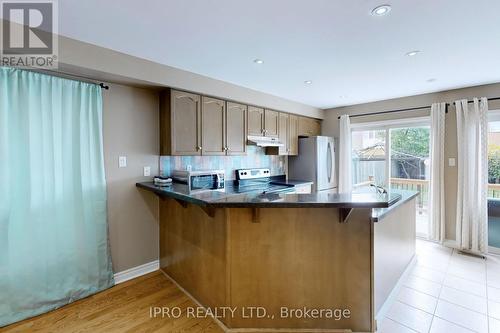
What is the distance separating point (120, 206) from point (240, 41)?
→ 7.06 feet

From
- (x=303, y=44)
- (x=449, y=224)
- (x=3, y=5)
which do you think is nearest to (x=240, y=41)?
(x=303, y=44)

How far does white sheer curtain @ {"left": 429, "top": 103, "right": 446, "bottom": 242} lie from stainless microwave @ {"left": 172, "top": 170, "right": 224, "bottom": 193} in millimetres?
3256

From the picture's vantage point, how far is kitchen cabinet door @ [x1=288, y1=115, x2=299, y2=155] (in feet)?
14.3

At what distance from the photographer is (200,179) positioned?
2730mm

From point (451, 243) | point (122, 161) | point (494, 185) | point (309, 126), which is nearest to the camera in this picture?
point (122, 161)

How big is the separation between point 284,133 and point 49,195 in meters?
3.31

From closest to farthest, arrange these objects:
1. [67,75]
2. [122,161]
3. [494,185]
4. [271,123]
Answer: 1. [67,75]
2. [122,161]
3. [494,185]
4. [271,123]

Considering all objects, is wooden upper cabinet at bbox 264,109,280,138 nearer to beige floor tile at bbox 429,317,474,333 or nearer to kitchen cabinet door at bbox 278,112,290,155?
kitchen cabinet door at bbox 278,112,290,155

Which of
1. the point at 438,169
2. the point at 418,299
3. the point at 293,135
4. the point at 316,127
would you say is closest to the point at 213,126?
the point at 293,135

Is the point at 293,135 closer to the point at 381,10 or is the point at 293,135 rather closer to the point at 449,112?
the point at 449,112

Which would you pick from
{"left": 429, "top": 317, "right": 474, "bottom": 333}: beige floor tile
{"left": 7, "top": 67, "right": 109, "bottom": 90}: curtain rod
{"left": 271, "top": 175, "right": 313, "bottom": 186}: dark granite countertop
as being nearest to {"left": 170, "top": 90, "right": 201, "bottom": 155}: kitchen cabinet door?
{"left": 7, "top": 67, "right": 109, "bottom": 90}: curtain rod

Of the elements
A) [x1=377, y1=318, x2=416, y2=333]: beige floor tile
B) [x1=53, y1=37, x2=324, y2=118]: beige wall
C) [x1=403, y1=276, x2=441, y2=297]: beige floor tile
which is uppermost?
[x1=53, y1=37, x2=324, y2=118]: beige wall

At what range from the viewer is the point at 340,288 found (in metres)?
1.84

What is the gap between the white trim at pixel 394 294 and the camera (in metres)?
2.01
